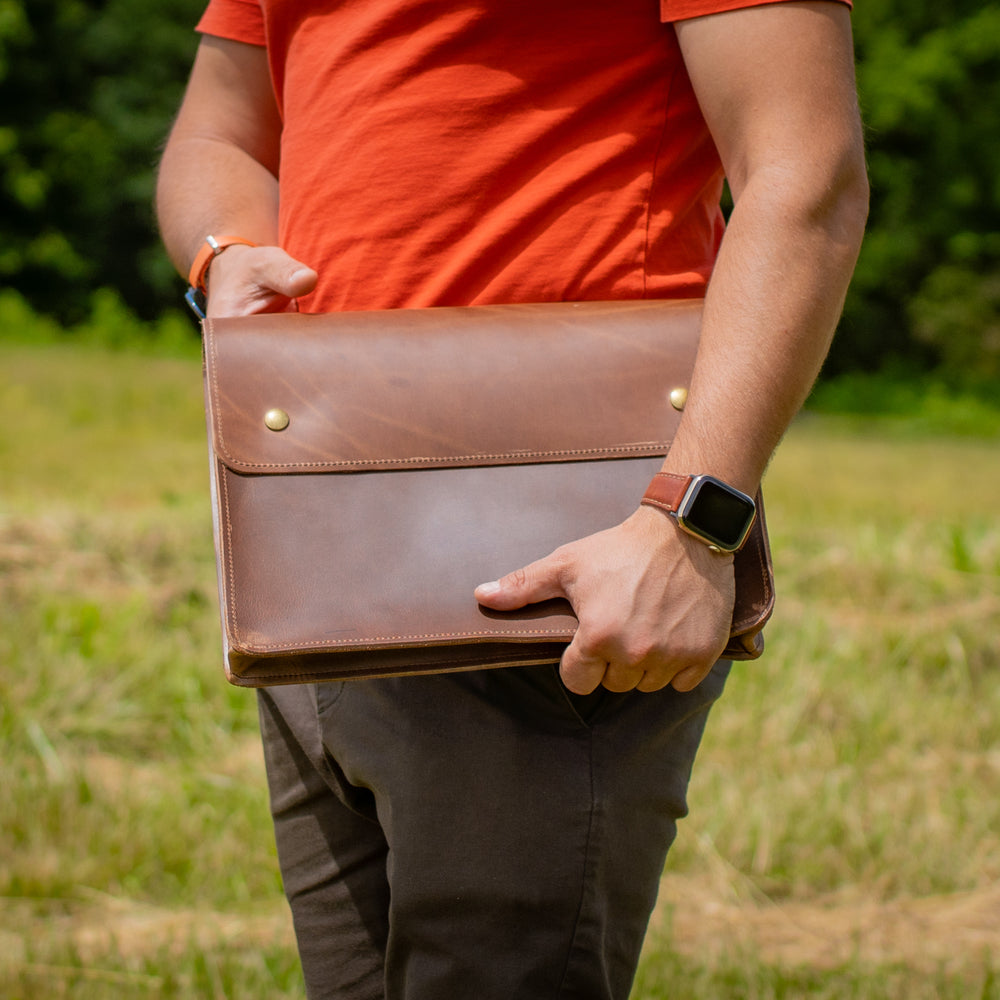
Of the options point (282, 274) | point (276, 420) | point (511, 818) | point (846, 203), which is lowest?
point (511, 818)

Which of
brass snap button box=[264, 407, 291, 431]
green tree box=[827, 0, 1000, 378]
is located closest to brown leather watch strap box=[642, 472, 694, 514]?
brass snap button box=[264, 407, 291, 431]

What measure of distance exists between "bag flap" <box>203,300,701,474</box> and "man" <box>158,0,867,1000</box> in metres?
0.08

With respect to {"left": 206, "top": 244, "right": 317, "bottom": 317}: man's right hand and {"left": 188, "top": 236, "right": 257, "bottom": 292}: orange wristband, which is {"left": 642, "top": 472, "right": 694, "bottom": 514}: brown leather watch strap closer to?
{"left": 206, "top": 244, "right": 317, "bottom": 317}: man's right hand

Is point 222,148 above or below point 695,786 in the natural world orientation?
above

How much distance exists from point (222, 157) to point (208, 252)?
0.22 m

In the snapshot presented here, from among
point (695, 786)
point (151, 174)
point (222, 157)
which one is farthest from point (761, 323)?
point (151, 174)

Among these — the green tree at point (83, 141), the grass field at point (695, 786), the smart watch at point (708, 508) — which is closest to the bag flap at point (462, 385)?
the smart watch at point (708, 508)

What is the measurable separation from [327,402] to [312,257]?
0.23 meters

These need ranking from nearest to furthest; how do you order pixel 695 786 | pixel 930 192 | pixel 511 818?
pixel 511 818
pixel 695 786
pixel 930 192

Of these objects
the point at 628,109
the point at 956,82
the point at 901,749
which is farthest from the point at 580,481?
the point at 956,82

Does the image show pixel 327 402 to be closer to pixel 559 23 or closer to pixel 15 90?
pixel 559 23

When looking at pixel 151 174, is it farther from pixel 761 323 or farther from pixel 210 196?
pixel 761 323

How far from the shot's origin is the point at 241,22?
163 cm

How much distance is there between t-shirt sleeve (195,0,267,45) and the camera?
162 centimetres
